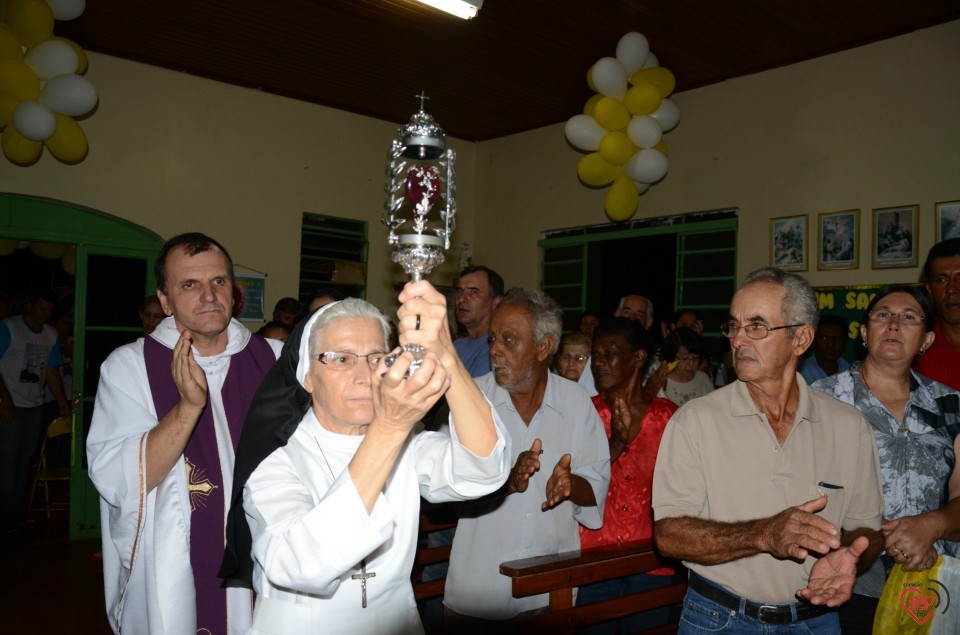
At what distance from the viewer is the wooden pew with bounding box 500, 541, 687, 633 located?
8.39ft

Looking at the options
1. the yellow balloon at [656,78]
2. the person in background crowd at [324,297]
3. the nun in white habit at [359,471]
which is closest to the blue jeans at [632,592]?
the nun in white habit at [359,471]

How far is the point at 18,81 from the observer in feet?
19.3

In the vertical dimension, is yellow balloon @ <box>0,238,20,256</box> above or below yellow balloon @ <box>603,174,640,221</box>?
below

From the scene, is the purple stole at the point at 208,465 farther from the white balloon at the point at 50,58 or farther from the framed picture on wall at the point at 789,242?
the framed picture on wall at the point at 789,242

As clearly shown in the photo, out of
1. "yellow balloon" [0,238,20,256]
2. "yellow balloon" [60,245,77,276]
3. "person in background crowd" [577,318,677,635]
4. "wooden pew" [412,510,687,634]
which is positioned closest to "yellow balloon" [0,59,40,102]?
"yellow balloon" [0,238,20,256]

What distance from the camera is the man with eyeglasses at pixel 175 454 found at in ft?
8.18

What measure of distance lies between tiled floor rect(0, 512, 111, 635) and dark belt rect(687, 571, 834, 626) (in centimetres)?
419

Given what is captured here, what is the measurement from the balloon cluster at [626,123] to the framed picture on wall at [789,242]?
3.96 ft

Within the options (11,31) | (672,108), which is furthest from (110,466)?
(672,108)

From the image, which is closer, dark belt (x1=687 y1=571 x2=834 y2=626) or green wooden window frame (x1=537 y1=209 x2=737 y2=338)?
dark belt (x1=687 y1=571 x2=834 y2=626)

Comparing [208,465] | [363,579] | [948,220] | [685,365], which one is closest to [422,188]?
[363,579]

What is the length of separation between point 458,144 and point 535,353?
23.9 feet

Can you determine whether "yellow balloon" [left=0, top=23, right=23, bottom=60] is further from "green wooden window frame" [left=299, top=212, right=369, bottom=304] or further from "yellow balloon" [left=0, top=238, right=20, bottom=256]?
"green wooden window frame" [left=299, top=212, right=369, bottom=304]

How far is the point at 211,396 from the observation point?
2840 millimetres
